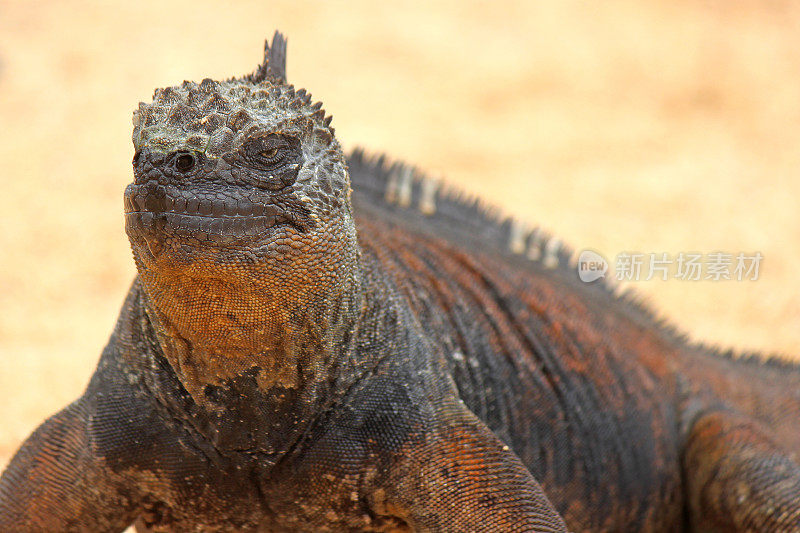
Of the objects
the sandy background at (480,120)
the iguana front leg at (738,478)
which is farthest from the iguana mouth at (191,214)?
the sandy background at (480,120)

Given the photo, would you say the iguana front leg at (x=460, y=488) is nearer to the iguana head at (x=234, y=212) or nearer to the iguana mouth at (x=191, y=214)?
the iguana head at (x=234, y=212)

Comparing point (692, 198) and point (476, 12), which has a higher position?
point (476, 12)

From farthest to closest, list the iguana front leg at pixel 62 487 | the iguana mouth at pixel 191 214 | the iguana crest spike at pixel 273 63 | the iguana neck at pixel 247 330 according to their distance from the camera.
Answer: the iguana front leg at pixel 62 487, the iguana crest spike at pixel 273 63, the iguana neck at pixel 247 330, the iguana mouth at pixel 191 214

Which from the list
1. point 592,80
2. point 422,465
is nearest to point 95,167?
point 592,80

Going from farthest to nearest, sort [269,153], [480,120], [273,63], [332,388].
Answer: [480,120] → [273,63] → [332,388] → [269,153]

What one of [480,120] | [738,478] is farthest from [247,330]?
[480,120]

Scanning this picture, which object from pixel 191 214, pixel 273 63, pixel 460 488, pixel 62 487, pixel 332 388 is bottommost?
pixel 62 487

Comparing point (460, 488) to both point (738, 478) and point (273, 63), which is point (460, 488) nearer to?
point (273, 63)

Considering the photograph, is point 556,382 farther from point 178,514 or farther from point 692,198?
point 692,198
